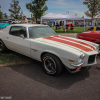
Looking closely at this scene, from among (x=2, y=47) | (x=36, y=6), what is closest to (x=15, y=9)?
(x=36, y=6)

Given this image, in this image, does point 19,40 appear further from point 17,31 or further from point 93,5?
point 93,5

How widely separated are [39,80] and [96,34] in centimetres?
352

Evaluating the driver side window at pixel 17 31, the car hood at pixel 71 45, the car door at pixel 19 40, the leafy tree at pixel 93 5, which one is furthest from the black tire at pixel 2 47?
the leafy tree at pixel 93 5

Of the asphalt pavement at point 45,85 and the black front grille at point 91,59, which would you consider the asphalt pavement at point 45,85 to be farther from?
the black front grille at point 91,59

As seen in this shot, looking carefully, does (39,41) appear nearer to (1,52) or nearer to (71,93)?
(71,93)

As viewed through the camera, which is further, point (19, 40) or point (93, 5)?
point (93, 5)

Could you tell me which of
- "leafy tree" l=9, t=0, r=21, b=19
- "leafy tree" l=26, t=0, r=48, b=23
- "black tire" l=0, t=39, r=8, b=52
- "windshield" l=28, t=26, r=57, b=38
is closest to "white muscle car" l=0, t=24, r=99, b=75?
"windshield" l=28, t=26, r=57, b=38

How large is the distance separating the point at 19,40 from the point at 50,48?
4.98ft

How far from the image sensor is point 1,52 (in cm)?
521

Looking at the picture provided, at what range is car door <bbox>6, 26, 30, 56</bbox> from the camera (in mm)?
3783

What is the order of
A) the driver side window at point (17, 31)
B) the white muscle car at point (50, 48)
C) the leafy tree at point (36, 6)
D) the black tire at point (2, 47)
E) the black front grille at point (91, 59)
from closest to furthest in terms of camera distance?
the white muscle car at point (50, 48) → the black front grille at point (91, 59) → the driver side window at point (17, 31) → the black tire at point (2, 47) → the leafy tree at point (36, 6)

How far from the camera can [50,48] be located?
3090 mm

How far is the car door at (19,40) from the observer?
3783 millimetres

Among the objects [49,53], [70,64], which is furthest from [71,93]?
[49,53]
